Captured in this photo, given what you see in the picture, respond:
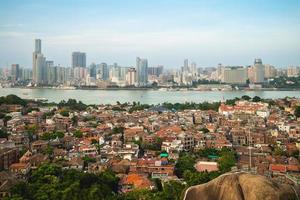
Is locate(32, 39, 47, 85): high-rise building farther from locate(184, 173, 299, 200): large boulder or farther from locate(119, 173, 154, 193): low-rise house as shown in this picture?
locate(184, 173, 299, 200): large boulder

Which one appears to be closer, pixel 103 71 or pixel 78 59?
pixel 103 71

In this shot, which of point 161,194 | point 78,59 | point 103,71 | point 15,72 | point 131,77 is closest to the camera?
point 161,194

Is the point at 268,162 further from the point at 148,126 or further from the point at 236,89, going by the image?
the point at 236,89

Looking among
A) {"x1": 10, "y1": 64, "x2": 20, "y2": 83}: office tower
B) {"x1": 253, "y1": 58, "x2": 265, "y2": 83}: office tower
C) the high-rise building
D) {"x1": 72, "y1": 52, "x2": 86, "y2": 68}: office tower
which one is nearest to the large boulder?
{"x1": 253, "y1": 58, "x2": 265, "y2": 83}: office tower

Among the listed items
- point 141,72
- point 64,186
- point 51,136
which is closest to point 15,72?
point 141,72

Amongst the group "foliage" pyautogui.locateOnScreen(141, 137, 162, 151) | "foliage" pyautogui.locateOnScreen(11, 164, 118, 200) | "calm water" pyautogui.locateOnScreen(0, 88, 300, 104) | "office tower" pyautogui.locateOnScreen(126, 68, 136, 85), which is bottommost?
"foliage" pyautogui.locateOnScreen(141, 137, 162, 151)

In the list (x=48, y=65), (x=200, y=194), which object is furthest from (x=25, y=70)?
(x=200, y=194)

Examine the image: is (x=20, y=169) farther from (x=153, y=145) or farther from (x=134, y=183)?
(x=153, y=145)
